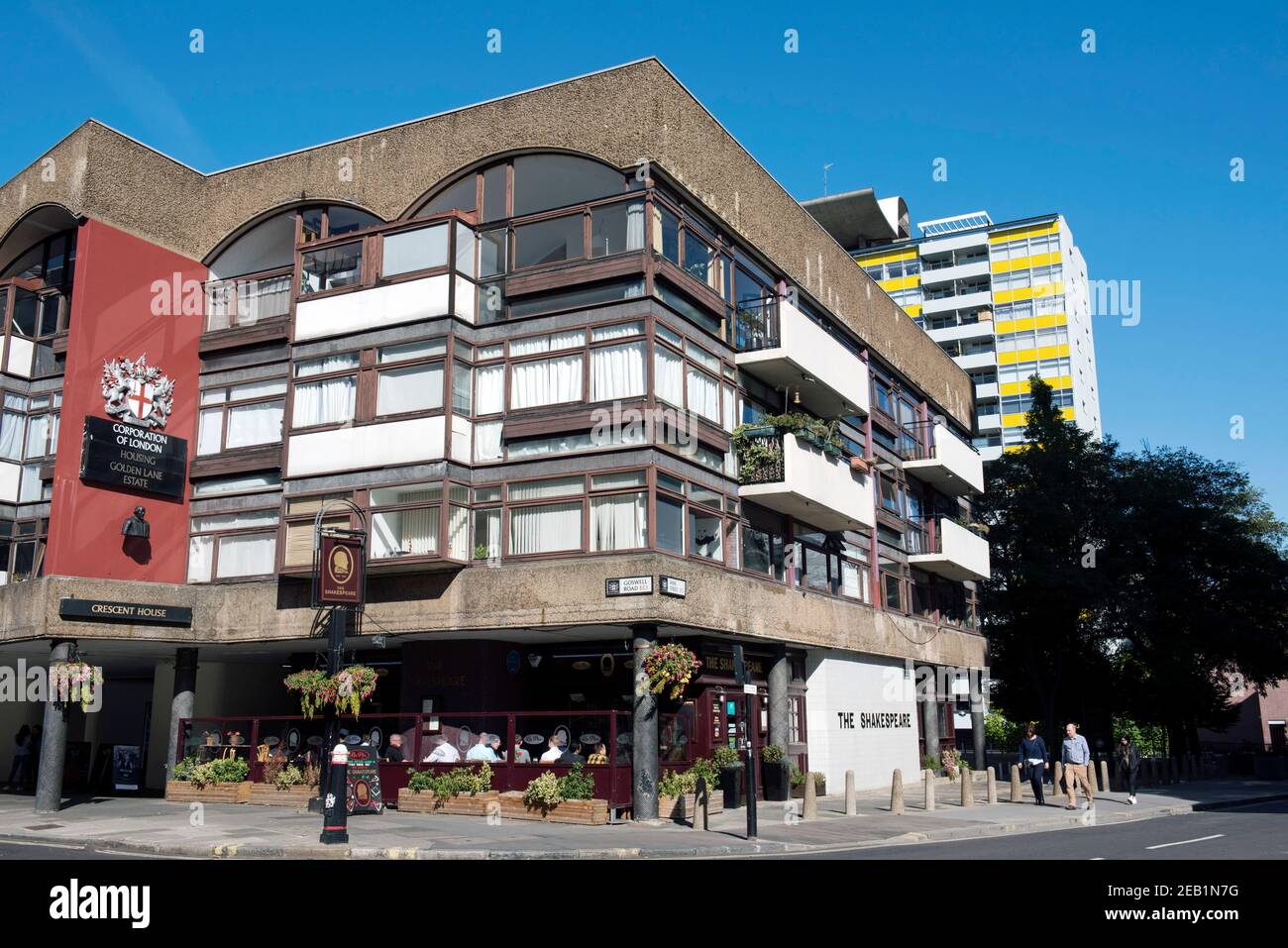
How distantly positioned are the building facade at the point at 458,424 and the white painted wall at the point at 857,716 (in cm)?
18

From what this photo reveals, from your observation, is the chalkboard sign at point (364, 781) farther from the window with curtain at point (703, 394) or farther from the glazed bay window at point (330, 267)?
the glazed bay window at point (330, 267)

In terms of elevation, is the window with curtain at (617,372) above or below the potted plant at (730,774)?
above

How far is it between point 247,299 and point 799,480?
49.8 ft

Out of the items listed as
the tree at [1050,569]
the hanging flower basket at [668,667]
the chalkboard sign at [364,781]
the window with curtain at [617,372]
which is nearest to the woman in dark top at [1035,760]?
the hanging flower basket at [668,667]

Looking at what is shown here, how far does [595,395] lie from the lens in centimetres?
2412

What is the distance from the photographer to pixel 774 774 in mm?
26844

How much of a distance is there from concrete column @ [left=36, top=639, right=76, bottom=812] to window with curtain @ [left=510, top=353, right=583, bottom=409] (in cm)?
1157

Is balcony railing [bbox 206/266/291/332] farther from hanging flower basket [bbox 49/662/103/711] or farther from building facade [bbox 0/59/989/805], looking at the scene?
hanging flower basket [bbox 49/662/103/711]

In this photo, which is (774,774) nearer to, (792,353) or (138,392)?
(792,353)

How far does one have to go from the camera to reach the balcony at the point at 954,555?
A: 1485 inches

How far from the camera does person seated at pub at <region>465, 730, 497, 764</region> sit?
23.1 metres

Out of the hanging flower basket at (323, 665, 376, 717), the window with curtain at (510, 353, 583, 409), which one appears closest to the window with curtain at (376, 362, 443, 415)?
the window with curtain at (510, 353, 583, 409)
